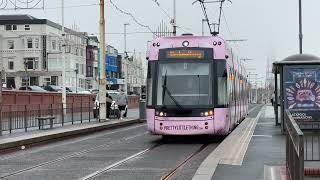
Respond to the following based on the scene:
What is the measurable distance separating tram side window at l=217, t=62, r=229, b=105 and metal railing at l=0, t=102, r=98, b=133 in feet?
25.9

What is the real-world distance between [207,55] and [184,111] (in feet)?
6.81

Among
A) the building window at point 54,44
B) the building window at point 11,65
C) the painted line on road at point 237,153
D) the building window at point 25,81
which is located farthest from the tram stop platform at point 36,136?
the building window at point 11,65

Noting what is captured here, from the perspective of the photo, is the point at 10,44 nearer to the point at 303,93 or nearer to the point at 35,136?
the point at 35,136

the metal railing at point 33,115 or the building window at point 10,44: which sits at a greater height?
the building window at point 10,44

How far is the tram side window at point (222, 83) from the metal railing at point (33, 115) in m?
Result: 7.90

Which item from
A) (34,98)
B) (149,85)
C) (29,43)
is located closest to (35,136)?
(149,85)

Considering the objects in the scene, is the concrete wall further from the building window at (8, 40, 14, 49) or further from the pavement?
the building window at (8, 40, 14, 49)

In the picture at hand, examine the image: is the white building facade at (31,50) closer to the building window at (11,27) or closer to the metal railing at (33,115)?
the building window at (11,27)

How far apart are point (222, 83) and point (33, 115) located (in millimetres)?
9874

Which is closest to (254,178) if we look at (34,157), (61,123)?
(34,157)

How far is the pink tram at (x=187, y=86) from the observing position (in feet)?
62.8

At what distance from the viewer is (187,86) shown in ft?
64.5

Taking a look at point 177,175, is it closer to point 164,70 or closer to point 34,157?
point 34,157

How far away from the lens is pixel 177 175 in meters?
12.2
